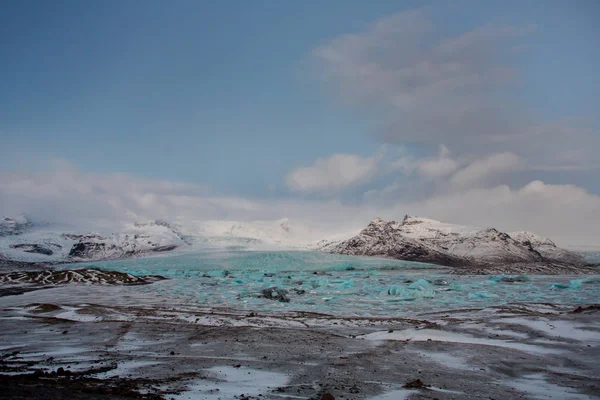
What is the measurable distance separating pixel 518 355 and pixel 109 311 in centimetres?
1645

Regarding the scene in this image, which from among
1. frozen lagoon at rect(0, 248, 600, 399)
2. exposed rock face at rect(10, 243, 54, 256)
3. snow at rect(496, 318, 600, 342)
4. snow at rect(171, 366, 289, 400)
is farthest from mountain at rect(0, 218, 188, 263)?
snow at rect(171, 366, 289, 400)

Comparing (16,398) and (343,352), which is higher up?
(16,398)

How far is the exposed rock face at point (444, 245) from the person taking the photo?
14275 cm

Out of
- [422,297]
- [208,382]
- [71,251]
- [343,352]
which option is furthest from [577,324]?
[71,251]

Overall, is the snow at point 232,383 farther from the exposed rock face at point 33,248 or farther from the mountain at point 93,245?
the exposed rock face at point 33,248

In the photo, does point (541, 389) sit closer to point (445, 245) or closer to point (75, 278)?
point (75, 278)

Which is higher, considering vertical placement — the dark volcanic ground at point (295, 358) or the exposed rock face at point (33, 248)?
the dark volcanic ground at point (295, 358)

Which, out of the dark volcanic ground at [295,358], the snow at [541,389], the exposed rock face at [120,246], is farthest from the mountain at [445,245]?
the snow at [541,389]

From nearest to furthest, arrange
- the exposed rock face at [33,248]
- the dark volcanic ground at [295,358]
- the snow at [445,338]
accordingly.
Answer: the dark volcanic ground at [295,358] → the snow at [445,338] → the exposed rock face at [33,248]

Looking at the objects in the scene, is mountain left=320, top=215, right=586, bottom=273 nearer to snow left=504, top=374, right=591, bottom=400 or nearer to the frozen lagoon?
the frozen lagoon

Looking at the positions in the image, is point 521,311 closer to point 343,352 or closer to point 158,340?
point 343,352

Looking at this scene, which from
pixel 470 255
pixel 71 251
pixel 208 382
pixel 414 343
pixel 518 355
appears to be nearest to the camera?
pixel 208 382

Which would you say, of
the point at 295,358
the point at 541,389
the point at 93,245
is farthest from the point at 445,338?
the point at 93,245

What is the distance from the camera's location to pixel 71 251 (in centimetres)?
17600
